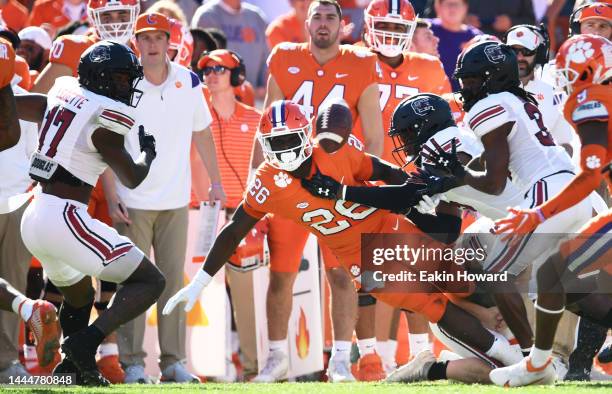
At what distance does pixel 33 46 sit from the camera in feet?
33.5

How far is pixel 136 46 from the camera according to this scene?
9.20m

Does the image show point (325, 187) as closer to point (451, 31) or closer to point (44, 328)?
point (44, 328)

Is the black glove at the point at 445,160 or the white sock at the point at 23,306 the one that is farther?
the black glove at the point at 445,160

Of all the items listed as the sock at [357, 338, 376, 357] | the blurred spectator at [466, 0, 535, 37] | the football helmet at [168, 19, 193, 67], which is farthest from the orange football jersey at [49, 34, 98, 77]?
the blurred spectator at [466, 0, 535, 37]

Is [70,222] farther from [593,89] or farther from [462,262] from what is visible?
[593,89]

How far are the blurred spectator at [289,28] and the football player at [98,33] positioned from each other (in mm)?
2691

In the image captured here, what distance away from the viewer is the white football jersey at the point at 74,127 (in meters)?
7.52

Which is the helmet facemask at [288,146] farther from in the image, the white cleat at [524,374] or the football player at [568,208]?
the white cleat at [524,374]

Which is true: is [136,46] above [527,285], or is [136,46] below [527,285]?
above

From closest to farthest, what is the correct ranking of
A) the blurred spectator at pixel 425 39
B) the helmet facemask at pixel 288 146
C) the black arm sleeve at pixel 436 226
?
1. the helmet facemask at pixel 288 146
2. the black arm sleeve at pixel 436 226
3. the blurred spectator at pixel 425 39

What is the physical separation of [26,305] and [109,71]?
1.41 meters

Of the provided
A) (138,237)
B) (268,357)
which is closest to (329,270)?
(268,357)

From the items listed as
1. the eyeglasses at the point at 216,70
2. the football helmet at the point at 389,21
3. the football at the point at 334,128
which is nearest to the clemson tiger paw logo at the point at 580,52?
the football at the point at 334,128

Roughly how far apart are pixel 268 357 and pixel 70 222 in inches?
86.3
